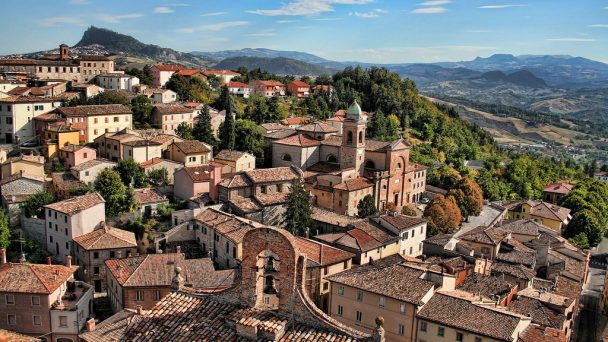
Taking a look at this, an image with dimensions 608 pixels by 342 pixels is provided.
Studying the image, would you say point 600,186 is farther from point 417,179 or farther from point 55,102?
point 55,102

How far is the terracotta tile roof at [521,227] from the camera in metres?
54.5

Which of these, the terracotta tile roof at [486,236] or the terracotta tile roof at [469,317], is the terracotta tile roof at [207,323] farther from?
the terracotta tile roof at [486,236]

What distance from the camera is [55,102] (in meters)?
66.2

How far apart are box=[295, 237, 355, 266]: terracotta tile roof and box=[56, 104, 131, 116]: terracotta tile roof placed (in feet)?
108

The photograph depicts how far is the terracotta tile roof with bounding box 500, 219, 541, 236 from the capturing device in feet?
179

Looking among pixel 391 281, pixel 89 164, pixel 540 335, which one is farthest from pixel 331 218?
pixel 89 164

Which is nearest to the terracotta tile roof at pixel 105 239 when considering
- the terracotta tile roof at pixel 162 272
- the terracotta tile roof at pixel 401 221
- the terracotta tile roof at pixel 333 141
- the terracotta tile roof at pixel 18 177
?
the terracotta tile roof at pixel 162 272

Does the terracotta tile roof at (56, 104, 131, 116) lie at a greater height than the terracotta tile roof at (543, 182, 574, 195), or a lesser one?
greater

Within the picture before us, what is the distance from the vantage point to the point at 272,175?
52.3 metres

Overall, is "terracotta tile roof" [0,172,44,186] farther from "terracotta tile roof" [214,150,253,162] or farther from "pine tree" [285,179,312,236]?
"pine tree" [285,179,312,236]

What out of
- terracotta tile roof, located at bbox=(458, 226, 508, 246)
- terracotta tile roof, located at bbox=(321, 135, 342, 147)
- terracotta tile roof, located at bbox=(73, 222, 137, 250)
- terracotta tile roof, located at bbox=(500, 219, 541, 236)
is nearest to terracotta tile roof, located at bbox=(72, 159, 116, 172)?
terracotta tile roof, located at bbox=(73, 222, 137, 250)

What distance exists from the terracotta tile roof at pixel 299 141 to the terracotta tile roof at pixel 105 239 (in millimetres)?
23283

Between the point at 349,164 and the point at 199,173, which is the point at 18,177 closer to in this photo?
the point at 199,173

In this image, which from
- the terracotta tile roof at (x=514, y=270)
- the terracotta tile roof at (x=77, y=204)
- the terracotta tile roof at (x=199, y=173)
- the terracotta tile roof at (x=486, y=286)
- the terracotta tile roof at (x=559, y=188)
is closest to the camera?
the terracotta tile roof at (x=486, y=286)
